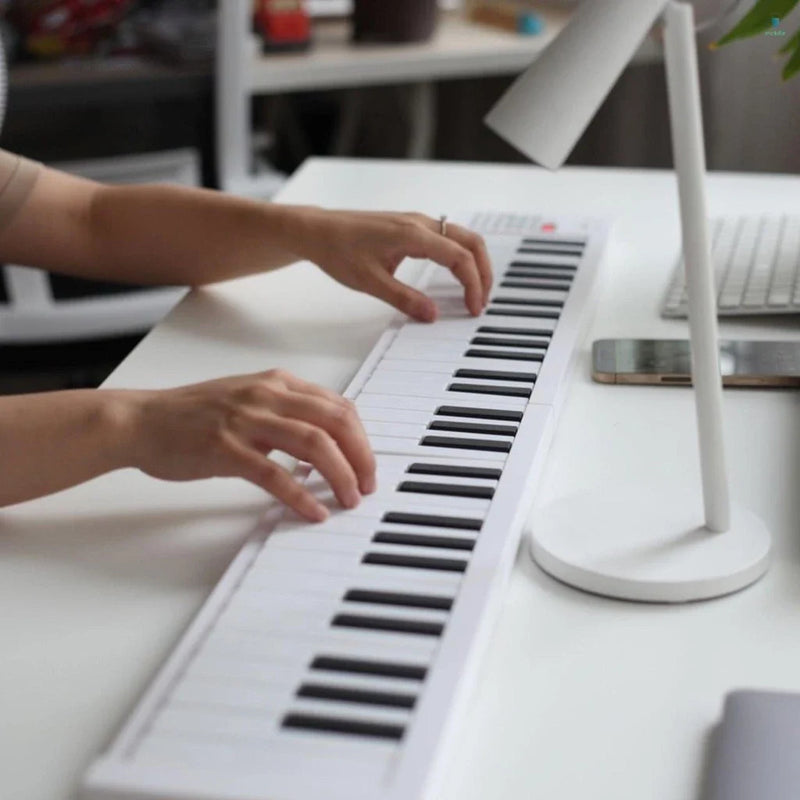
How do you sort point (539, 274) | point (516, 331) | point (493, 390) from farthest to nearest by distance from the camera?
point (539, 274)
point (516, 331)
point (493, 390)

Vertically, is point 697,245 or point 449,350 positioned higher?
point 697,245

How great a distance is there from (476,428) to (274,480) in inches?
5.7

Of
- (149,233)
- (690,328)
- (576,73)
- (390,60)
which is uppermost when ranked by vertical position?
(576,73)

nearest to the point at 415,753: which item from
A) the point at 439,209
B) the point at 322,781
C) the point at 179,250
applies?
the point at 322,781

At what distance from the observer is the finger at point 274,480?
71 cm

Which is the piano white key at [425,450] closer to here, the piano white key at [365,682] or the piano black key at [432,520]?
the piano black key at [432,520]

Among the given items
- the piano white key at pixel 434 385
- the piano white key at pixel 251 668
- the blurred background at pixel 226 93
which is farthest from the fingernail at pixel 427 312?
the blurred background at pixel 226 93

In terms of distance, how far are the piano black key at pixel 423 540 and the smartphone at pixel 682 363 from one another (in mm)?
294

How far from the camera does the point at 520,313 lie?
1.00m

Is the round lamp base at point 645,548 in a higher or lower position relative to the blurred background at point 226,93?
higher

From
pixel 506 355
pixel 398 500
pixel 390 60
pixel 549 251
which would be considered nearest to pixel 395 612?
pixel 398 500

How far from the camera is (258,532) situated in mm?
714

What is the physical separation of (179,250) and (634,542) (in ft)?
1.77

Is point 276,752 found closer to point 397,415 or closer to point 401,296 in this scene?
point 397,415
